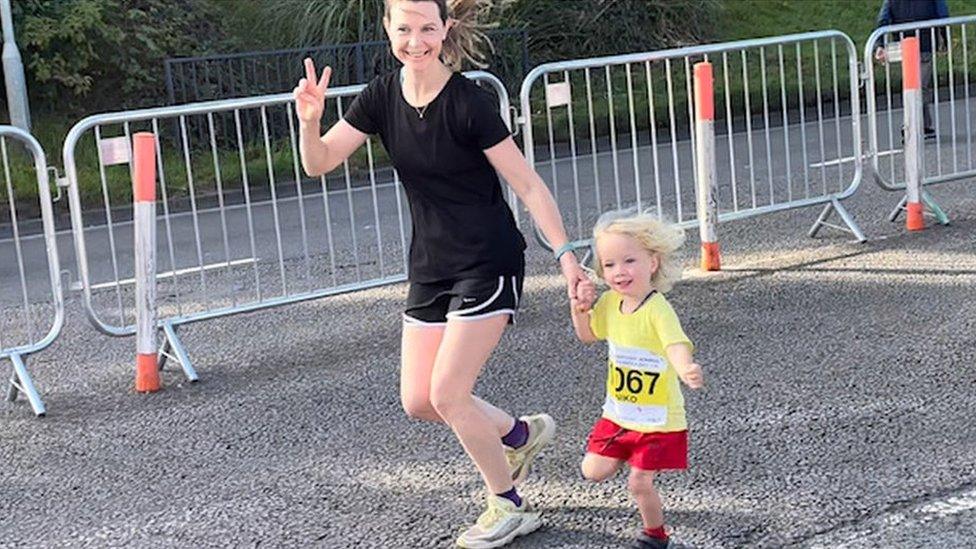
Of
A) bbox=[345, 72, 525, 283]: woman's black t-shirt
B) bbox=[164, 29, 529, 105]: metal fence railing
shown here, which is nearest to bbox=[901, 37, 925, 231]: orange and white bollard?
bbox=[345, 72, 525, 283]: woman's black t-shirt

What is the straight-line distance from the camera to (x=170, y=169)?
15.9m

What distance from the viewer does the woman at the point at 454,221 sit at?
493cm

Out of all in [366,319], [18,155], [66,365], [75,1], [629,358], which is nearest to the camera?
[629,358]

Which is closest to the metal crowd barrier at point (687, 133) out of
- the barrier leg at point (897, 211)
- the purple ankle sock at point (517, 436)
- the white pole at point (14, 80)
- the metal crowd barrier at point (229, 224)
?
the barrier leg at point (897, 211)

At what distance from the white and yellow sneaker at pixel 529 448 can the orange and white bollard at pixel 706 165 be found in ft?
12.9

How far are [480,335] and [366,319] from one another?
3.84 m

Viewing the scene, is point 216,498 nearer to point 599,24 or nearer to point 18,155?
point 18,155

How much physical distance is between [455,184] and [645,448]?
107 centimetres

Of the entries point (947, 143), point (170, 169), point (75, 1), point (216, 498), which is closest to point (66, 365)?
point (216, 498)

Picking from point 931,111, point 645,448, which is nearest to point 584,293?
point 645,448

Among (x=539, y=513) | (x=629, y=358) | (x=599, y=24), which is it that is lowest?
(x=539, y=513)

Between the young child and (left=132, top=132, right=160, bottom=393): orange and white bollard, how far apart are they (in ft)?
10.5

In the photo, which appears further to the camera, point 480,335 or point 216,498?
point 216,498

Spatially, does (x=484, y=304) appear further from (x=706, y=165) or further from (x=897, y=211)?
(x=897, y=211)
